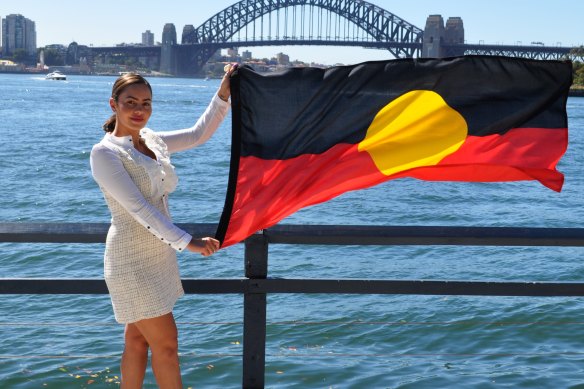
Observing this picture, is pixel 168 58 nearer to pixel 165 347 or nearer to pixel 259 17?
pixel 259 17

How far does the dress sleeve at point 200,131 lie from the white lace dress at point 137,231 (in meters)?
0.22

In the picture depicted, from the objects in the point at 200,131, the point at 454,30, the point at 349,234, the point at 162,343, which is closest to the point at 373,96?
the point at 349,234

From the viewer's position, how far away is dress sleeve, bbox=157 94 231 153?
117 inches

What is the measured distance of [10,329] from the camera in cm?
674

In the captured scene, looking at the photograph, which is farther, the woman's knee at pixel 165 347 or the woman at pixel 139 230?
the woman's knee at pixel 165 347

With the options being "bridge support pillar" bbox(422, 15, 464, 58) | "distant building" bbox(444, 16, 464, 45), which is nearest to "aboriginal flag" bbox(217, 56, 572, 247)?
"bridge support pillar" bbox(422, 15, 464, 58)

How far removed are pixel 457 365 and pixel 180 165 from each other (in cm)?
1917

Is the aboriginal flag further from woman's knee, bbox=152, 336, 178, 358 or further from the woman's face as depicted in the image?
woman's knee, bbox=152, 336, 178, 358

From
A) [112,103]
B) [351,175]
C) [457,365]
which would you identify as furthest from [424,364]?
[112,103]

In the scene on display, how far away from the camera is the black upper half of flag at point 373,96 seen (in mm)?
2891

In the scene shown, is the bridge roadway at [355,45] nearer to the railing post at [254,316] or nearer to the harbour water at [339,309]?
the harbour water at [339,309]

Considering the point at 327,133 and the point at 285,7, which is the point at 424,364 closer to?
the point at 327,133

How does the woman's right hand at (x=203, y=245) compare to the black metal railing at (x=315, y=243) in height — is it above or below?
above

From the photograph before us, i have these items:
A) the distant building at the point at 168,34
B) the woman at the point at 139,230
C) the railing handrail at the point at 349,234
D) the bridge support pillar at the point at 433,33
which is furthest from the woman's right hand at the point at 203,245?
the distant building at the point at 168,34
